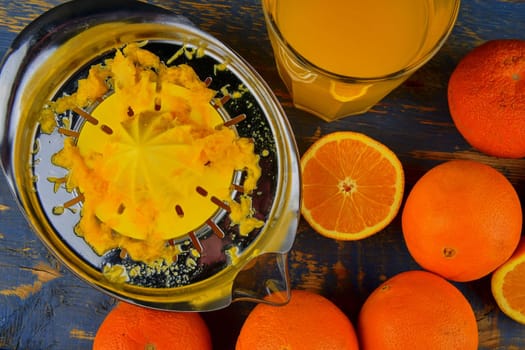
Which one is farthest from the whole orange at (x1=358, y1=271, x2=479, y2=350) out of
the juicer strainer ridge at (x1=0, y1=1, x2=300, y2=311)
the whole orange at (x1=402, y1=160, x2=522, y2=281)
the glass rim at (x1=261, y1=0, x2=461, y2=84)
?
the glass rim at (x1=261, y1=0, x2=461, y2=84)

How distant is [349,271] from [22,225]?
0.46 meters

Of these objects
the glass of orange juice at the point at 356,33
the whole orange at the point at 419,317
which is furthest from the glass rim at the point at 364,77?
the whole orange at the point at 419,317

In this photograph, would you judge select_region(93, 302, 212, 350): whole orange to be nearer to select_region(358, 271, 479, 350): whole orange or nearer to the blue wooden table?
the blue wooden table

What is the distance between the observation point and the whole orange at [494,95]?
706mm

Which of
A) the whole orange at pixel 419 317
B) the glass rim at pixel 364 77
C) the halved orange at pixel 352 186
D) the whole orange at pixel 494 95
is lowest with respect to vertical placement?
the whole orange at pixel 419 317

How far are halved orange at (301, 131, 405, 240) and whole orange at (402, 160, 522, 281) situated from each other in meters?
0.04

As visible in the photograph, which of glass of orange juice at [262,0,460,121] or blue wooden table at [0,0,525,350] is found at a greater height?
glass of orange juice at [262,0,460,121]

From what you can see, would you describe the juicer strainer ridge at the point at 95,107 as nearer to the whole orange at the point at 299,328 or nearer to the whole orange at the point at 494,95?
the whole orange at the point at 299,328

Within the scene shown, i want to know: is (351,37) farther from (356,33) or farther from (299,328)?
(299,328)

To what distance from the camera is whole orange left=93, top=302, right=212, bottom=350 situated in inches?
→ 27.9

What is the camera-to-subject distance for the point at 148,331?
0.72 meters

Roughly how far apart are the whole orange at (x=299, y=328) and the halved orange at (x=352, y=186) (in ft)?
0.35

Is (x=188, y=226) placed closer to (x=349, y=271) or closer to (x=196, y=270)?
(x=196, y=270)

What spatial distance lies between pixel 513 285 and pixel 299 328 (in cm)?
30
